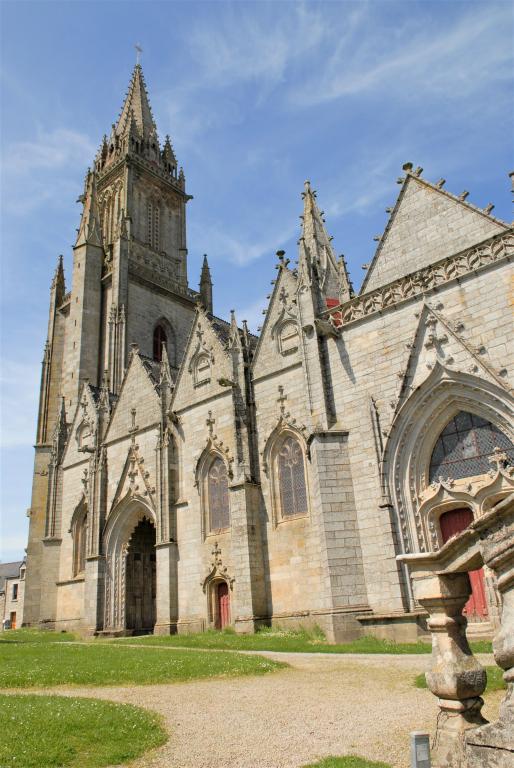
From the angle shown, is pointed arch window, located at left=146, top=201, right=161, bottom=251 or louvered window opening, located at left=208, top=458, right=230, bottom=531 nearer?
louvered window opening, located at left=208, top=458, right=230, bottom=531

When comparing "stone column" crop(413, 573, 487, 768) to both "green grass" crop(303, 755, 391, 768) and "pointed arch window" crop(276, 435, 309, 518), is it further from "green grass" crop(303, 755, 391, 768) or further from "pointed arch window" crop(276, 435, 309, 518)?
"pointed arch window" crop(276, 435, 309, 518)

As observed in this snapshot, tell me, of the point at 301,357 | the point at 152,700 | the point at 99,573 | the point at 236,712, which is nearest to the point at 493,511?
the point at 236,712

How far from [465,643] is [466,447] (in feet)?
38.6

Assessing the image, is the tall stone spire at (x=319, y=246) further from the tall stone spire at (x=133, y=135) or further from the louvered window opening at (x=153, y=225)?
the tall stone spire at (x=133, y=135)

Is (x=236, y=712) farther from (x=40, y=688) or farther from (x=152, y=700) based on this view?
(x=40, y=688)

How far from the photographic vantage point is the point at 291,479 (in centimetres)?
2066

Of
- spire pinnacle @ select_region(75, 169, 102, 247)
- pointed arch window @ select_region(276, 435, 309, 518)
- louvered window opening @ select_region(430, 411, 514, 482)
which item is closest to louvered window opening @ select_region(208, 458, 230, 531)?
pointed arch window @ select_region(276, 435, 309, 518)

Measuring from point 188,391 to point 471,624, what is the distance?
14.2m

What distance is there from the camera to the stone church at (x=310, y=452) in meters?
16.7

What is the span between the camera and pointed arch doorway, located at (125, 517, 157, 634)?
26.7 metres

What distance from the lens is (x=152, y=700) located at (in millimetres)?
9109

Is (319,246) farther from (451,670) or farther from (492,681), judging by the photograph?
(451,670)

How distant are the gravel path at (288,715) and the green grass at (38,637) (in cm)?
1594

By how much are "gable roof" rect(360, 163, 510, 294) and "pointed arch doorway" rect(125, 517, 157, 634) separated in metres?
15.9
